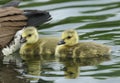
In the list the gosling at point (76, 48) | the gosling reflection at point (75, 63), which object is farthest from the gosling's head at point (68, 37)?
the gosling reflection at point (75, 63)

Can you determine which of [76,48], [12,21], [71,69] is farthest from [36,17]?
[71,69]

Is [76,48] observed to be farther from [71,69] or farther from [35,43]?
[35,43]

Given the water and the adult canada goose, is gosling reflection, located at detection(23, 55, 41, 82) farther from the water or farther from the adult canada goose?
the adult canada goose

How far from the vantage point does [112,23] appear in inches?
419

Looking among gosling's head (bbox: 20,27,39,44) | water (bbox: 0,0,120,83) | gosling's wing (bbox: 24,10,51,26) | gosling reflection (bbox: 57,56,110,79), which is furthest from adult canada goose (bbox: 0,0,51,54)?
gosling reflection (bbox: 57,56,110,79)

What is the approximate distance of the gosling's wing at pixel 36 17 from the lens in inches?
382

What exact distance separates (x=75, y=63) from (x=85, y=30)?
155 cm

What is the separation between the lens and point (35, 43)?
9430mm

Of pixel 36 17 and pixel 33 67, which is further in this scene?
pixel 36 17

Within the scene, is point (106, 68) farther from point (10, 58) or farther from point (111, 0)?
point (111, 0)

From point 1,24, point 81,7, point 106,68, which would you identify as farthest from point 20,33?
point 81,7

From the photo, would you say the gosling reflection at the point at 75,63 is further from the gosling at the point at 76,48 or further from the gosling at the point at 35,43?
the gosling at the point at 35,43

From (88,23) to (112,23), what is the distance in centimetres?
40

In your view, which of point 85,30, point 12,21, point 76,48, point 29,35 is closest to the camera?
point 76,48
